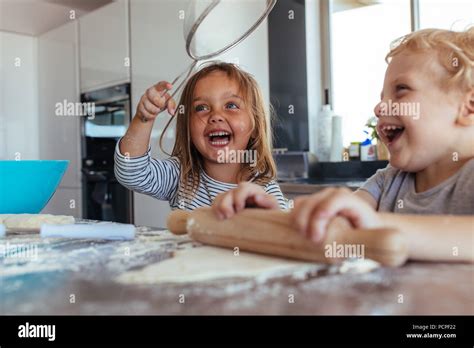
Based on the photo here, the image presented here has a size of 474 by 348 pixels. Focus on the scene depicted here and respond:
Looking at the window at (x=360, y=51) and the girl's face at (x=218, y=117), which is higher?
the window at (x=360, y=51)

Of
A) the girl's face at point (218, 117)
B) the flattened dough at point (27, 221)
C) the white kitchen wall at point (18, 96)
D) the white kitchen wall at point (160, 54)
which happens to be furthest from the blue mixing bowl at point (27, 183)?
the white kitchen wall at point (18, 96)

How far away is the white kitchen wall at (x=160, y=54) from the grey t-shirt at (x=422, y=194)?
4.72ft

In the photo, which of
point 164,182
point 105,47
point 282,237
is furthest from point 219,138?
point 105,47

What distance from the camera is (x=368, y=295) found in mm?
350

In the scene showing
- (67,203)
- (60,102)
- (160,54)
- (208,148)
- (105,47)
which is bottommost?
(67,203)

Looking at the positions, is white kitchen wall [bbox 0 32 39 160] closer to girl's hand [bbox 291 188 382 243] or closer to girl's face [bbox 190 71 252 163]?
girl's face [bbox 190 71 252 163]

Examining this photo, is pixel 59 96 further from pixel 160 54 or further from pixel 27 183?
pixel 27 183

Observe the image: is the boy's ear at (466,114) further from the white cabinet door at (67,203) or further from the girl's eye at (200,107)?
the white cabinet door at (67,203)

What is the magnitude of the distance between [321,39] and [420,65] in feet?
6.00

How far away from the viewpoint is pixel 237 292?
1.20 ft

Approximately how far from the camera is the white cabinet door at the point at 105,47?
2641 millimetres

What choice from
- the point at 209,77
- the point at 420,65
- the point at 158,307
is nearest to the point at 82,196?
the point at 209,77

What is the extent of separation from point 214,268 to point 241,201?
119 millimetres
